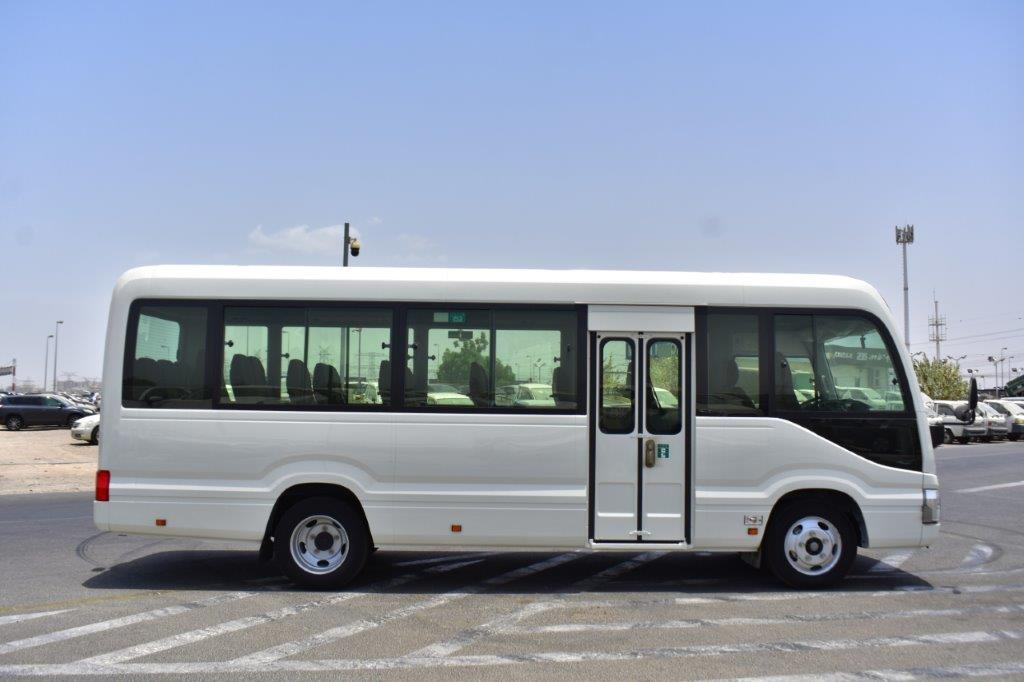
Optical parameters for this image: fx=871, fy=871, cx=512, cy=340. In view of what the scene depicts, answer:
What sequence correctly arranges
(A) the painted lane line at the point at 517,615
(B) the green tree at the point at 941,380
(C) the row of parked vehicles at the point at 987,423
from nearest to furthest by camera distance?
1. (A) the painted lane line at the point at 517,615
2. (C) the row of parked vehicles at the point at 987,423
3. (B) the green tree at the point at 941,380

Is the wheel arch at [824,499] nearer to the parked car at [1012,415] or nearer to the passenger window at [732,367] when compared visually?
the passenger window at [732,367]

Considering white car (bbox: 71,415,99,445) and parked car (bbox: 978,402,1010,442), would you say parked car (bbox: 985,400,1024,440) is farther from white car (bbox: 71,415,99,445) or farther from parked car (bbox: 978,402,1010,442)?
white car (bbox: 71,415,99,445)

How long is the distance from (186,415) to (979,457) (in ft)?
91.3

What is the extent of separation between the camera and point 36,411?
1503 inches

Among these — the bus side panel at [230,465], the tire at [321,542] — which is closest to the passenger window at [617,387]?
the bus side panel at [230,465]

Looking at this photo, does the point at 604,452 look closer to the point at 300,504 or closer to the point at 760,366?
the point at 760,366

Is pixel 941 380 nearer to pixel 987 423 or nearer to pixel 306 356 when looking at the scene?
pixel 987 423

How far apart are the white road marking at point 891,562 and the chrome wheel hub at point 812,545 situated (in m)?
1.29

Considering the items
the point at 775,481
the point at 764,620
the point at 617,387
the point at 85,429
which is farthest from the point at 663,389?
the point at 85,429

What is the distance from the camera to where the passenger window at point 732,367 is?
821cm

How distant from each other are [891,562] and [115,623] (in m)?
7.85

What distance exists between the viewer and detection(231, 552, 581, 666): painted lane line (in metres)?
5.98

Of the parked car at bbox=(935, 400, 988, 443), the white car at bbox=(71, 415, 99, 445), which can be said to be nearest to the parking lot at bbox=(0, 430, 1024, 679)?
the white car at bbox=(71, 415, 99, 445)

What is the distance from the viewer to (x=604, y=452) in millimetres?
8133
